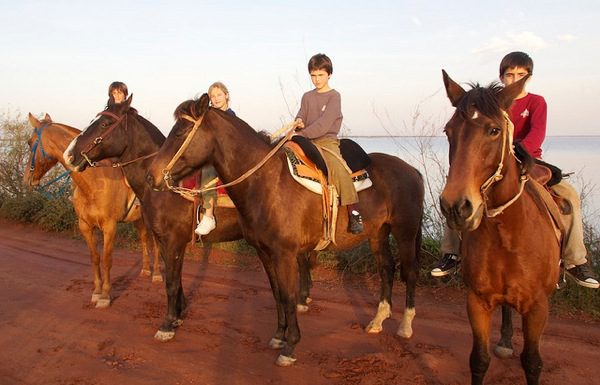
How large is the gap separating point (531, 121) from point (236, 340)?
11.5 ft

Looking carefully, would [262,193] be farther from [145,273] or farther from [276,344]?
[145,273]

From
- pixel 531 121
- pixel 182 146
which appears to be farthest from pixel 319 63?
pixel 531 121

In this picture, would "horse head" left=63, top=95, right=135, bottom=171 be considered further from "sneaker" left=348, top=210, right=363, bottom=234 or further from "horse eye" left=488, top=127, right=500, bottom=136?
"horse eye" left=488, top=127, right=500, bottom=136

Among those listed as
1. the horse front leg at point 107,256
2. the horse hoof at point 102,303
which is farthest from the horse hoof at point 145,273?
the horse hoof at point 102,303

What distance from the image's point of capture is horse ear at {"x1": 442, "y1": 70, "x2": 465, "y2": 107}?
284cm

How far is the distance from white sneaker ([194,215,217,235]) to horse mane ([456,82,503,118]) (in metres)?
3.10

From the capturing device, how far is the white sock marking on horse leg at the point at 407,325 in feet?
16.3

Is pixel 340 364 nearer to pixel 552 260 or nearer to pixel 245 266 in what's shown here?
pixel 552 260

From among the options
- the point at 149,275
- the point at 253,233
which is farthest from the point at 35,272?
the point at 253,233

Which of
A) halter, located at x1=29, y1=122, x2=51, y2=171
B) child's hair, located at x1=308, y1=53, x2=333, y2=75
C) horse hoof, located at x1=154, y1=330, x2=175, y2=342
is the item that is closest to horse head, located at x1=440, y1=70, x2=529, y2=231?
child's hair, located at x1=308, y1=53, x2=333, y2=75

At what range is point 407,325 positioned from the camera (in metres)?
5.05

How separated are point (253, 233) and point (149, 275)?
4.19 meters

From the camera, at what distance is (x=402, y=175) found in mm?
5500

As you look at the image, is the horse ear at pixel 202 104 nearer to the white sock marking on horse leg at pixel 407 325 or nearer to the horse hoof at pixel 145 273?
the white sock marking on horse leg at pixel 407 325
